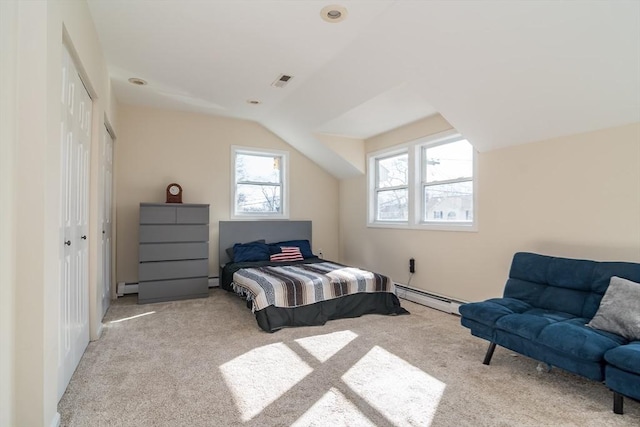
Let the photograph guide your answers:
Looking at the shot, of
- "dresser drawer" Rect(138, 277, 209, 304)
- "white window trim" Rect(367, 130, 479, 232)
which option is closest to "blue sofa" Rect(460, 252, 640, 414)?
"white window trim" Rect(367, 130, 479, 232)

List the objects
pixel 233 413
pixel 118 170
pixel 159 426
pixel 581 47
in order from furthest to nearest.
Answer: pixel 118 170
pixel 581 47
pixel 233 413
pixel 159 426

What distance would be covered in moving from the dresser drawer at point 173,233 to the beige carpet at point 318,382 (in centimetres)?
132

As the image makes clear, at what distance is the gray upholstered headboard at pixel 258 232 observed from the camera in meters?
5.47

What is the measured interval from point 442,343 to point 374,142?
3336 millimetres

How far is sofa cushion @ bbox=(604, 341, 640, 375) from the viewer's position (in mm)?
1803

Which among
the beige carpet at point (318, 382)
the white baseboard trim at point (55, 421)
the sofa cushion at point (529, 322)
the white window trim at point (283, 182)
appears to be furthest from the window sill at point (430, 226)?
the white baseboard trim at point (55, 421)

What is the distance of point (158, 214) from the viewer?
4.55m

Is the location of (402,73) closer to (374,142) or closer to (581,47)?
(581,47)

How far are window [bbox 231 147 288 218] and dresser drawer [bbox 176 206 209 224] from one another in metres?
0.82

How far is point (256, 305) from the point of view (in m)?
3.47

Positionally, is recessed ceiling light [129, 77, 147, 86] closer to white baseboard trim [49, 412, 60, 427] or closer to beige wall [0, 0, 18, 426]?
beige wall [0, 0, 18, 426]

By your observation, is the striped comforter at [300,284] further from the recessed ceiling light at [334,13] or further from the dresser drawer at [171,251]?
the recessed ceiling light at [334,13]

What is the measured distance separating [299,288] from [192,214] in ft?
6.62

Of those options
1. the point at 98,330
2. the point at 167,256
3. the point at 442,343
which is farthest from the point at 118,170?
the point at 442,343
